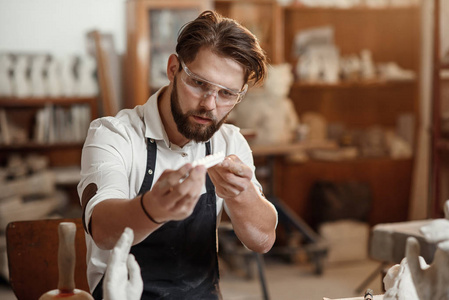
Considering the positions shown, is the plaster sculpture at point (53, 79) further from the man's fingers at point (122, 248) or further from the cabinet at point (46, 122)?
the man's fingers at point (122, 248)

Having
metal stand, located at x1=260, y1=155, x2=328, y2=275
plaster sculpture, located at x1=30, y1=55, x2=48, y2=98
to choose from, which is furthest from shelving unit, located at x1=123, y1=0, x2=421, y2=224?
plaster sculpture, located at x1=30, y1=55, x2=48, y2=98

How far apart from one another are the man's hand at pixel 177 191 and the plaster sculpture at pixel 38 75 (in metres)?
3.64

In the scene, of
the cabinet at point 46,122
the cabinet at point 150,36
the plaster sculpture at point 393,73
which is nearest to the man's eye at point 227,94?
the cabinet at point 150,36

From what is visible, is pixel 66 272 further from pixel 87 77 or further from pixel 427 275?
pixel 87 77

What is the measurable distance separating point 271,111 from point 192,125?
2.99 meters

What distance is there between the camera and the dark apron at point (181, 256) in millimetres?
1847

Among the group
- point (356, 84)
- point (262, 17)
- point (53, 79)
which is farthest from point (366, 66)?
point (53, 79)

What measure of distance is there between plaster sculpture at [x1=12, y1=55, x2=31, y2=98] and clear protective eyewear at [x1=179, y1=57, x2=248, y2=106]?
319 centimetres

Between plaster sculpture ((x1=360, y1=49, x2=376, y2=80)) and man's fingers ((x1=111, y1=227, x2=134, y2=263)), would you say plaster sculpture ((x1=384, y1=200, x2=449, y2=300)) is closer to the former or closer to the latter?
man's fingers ((x1=111, y1=227, x2=134, y2=263))

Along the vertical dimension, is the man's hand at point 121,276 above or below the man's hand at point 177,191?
below

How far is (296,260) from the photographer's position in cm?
493

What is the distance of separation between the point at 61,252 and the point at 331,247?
3.64 meters

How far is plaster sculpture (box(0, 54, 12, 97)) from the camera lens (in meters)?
4.52

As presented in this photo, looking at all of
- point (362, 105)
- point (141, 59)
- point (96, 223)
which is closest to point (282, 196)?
point (362, 105)
